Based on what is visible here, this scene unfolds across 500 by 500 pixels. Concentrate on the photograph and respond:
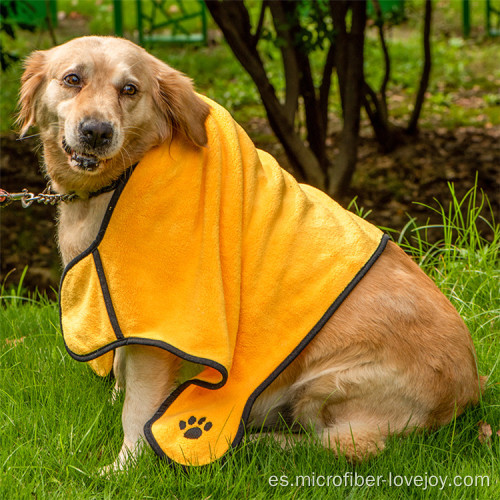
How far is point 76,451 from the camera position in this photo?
2502mm

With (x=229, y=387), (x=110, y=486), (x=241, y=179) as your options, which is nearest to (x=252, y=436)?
(x=229, y=387)

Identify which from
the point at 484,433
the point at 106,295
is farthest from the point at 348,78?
the point at 106,295

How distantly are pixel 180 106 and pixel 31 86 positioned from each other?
572mm

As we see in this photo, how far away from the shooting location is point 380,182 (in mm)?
6270

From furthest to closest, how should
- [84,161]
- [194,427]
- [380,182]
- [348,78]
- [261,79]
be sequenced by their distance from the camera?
1. [380,182]
2. [348,78]
3. [261,79]
4. [194,427]
5. [84,161]

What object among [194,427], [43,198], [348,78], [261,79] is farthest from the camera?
[348,78]

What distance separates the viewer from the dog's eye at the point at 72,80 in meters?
2.41

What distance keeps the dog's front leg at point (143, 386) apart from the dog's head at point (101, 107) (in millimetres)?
653

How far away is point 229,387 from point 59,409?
0.71 meters

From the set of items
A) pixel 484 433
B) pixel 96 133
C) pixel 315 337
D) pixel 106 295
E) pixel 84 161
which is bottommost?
pixel 484 433

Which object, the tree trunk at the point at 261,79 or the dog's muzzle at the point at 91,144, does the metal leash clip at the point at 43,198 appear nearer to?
the dog's muzzle at the point at 91,144

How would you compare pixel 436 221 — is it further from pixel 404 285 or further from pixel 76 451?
pixel 76 451

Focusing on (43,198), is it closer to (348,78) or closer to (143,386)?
(143,386)

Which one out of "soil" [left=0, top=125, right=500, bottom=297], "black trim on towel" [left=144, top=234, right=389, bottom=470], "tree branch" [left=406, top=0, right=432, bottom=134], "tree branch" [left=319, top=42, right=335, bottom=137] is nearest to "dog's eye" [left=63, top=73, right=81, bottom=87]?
"black trim on towel" [left=144, top=234, right=389, bottom=470]
